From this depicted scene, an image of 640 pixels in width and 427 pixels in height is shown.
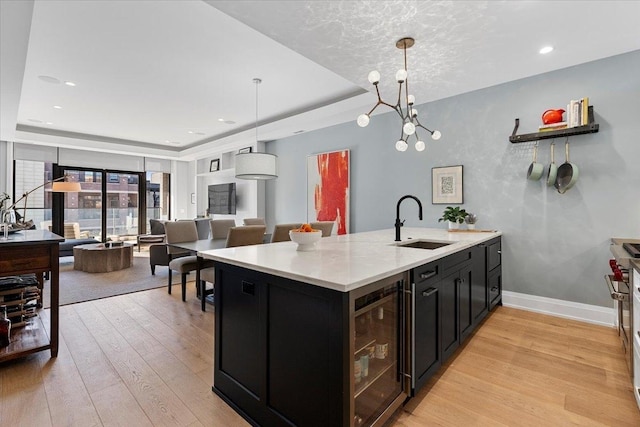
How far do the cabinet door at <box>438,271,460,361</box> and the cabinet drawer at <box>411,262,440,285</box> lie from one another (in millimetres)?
108

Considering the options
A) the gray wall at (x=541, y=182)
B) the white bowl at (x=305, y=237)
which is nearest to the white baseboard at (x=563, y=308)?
the gray wall at (x=541, y=182)

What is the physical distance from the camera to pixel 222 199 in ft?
25.8

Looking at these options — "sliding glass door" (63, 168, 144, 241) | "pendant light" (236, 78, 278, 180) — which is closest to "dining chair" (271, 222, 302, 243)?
"pendant light" (236, 78, 278, 180)

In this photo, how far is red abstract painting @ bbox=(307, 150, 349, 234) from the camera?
204 inches

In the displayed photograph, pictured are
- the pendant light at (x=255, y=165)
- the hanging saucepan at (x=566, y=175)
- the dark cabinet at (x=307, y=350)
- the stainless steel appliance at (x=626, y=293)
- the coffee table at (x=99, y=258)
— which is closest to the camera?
the dark cabinet at (x=307, y=350)

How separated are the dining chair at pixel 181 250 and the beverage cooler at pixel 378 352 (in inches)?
110

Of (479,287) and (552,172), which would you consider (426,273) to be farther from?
(552,172)

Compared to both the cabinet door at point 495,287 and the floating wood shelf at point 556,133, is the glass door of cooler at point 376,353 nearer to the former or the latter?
the cabinet door at point 495,287

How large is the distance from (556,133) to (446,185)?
1239 mm

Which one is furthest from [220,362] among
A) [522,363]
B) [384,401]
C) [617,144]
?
[617,144]

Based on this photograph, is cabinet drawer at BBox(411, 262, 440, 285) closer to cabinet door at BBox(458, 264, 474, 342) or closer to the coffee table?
cabinet door at BBox(458, 264, 474, 342)

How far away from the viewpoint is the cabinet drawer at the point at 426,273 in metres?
1.69

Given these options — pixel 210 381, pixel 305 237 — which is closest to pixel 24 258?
pixel 210 381

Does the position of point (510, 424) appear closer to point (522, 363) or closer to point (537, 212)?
point (522, 363)
